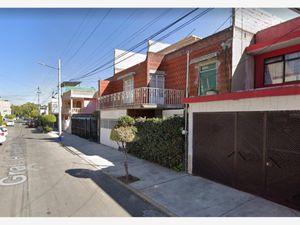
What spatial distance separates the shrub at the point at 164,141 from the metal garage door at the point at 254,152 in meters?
0.99

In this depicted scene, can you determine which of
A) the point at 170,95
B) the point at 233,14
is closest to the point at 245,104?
the point at 233,14

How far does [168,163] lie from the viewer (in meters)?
9.53

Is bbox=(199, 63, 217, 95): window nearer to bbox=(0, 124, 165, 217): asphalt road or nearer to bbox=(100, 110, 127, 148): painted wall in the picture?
bbox=(100, 110, 127, 148): painted wall

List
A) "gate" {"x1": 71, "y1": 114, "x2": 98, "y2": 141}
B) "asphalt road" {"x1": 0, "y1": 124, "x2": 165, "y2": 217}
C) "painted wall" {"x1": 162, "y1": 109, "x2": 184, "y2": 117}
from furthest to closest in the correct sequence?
"gate" {"x1": 71, "y1": 114, "x2": 98, "y2": 141}, "painted wall" {"x1": 162, "y1": 109, "x2": 184, "y2": 117}, "asphalt road" {"x1": 0, "y1": 124, "x2": 165, "y2": 217}

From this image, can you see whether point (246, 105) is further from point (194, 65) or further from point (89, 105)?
point (89, 105)

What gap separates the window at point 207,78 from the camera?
11.9 m

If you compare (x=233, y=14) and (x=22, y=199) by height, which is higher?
(x=233, y=14)

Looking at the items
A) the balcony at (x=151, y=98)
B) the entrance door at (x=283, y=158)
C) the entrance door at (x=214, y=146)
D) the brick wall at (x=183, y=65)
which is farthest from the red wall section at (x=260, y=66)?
the entrance door at (x=283, y=158)

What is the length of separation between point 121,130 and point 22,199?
367cm

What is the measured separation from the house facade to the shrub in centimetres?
54

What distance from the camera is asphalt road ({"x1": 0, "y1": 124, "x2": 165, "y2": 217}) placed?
552 cm

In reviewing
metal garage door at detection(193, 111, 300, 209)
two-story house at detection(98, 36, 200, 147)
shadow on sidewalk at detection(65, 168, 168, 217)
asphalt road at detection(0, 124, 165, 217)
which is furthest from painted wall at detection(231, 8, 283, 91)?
asphalt road at detection(0, 124, 165, 217)

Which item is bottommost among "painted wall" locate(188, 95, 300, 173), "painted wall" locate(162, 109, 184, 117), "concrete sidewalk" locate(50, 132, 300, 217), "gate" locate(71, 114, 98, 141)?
"concrete sidewalk" locate(50, 132, 300, 217)
